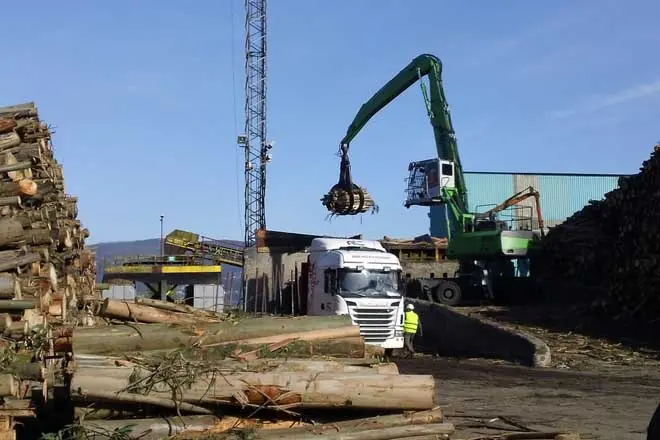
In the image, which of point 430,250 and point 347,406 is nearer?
point 347,406

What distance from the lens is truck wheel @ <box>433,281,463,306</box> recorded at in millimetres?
29188

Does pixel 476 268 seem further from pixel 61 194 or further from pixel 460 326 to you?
pixel 61 194

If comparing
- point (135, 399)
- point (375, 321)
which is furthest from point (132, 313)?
point (375, 321)

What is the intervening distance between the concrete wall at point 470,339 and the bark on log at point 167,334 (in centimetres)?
1155

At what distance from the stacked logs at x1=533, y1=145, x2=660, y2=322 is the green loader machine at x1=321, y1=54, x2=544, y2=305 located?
1288mm

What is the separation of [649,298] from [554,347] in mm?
4315

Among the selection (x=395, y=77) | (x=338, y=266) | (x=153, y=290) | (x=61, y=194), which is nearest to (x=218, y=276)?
(x=153, y=290)

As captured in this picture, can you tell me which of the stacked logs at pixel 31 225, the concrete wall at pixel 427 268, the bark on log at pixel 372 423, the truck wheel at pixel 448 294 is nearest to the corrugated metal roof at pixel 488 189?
the concrete wall at pixel 427 268

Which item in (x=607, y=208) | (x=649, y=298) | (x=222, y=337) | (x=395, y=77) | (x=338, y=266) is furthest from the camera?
(x=395, y=77)

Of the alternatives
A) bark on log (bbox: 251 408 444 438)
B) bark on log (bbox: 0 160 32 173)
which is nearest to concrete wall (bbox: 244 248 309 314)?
bark on log (bbox: 0 160 32 173)

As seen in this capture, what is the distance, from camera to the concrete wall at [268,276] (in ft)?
124

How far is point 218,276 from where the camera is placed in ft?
149

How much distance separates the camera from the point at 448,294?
96.4 ft

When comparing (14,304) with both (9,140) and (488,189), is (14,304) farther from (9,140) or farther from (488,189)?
(488,189)
